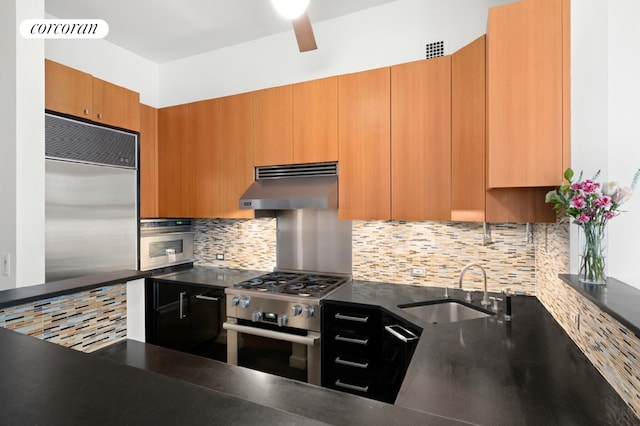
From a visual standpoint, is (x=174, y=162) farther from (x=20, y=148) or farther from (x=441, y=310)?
(x=441, y=310)

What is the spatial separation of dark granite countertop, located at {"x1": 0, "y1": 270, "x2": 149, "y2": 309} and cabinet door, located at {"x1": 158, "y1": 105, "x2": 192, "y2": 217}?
1581mm

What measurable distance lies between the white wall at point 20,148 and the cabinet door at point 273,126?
4.53 feet

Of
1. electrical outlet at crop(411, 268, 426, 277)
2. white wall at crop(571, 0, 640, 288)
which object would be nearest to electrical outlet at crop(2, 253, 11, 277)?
electrical outlet at crop(411, 268, 426, 277)

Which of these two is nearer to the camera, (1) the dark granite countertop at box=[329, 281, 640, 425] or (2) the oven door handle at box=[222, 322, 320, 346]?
(1) the dark granite countertop at box=[329, 281, 640, 425]

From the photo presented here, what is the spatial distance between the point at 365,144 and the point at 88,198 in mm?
2115

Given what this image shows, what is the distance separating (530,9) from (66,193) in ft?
9.90

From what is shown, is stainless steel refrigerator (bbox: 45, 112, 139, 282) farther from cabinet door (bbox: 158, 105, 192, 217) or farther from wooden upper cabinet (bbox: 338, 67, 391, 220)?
wooden upper cabinet (bbox: 338, 67, 391, 220)

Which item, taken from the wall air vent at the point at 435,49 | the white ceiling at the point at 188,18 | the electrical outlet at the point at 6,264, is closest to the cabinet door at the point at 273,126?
the white ceiling at the point at 188,18

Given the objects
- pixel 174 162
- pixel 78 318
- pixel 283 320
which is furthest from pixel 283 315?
pixel 174 162

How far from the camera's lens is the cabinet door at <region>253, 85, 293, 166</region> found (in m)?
2.59

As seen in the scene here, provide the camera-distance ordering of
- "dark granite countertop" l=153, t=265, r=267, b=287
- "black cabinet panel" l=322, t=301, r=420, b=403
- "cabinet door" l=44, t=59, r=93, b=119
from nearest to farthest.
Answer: "black cabinet panel" l=322, t=301, r=420, b=403, "cabinet door" l=44, t=59, r=93, b=119, "dark granite countertop" l=153, t=265, r=267, b=287

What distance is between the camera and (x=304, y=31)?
1639 mm

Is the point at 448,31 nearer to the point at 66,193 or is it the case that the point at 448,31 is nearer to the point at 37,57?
the point at 37,57

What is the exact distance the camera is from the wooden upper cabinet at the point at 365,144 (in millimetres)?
2291
